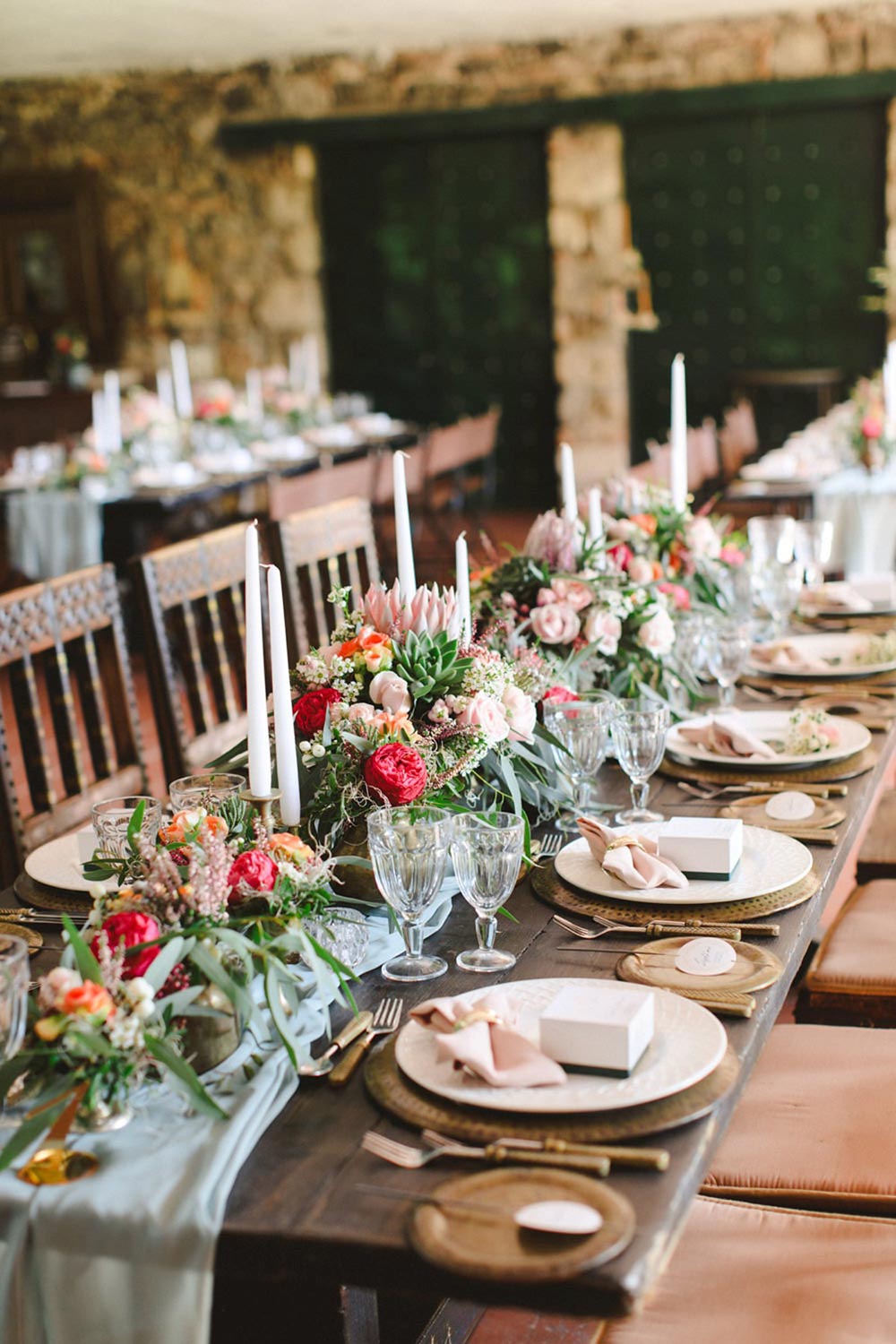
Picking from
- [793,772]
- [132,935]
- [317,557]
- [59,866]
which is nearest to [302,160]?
[317,557]

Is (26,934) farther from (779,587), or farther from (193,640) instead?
(779,587)

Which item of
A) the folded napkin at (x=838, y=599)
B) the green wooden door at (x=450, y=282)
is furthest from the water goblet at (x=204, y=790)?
the green wooden door at (x=450, y=282)

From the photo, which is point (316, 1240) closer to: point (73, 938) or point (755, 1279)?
point (73, 938)

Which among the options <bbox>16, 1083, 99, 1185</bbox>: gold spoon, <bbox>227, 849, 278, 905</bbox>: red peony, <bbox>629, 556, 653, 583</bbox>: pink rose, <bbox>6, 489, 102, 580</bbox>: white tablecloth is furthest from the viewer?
<bbox>6, 489, 102, 580</bbox>: white tablecloth

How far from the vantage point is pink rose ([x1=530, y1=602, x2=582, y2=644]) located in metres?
2.30

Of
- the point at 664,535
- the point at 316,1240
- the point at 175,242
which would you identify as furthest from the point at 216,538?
the point at 175,242

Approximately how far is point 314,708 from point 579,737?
0.36m

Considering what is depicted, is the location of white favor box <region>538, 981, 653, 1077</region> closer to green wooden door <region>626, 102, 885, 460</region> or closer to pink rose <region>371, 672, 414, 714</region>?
pink rose <region>371, 672, 414, 714</region>

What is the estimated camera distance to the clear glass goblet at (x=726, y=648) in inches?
95.4

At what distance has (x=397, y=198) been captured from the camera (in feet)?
32.9

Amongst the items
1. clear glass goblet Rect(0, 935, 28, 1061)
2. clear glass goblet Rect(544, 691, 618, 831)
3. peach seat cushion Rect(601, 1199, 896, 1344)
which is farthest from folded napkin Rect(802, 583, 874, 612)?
clear glass goblet Rect(0, 935, 28, 1061)

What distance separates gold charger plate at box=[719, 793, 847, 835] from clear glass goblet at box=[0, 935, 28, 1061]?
1045 mm

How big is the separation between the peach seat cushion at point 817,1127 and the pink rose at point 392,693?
0.65m

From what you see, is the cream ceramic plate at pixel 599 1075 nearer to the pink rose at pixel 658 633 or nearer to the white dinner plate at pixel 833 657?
the pink rose at pixel 658 633
